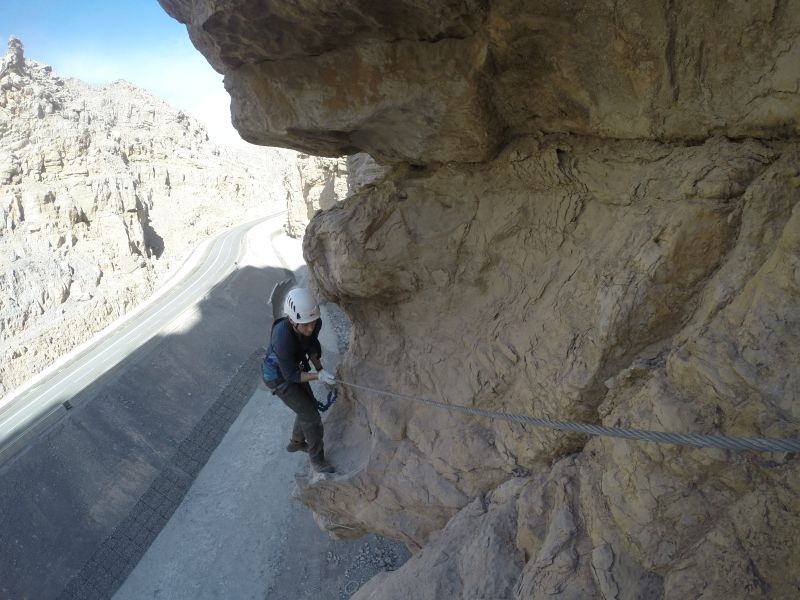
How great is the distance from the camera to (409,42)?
3285 mm

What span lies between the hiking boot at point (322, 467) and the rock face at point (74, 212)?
698 inches

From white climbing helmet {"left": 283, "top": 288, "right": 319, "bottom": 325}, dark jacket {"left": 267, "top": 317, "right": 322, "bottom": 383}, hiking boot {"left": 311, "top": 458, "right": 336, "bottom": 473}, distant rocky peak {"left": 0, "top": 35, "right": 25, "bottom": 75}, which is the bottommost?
hiking boot {"left": 311, "top": 458, "right": 336, "bottom": 473}

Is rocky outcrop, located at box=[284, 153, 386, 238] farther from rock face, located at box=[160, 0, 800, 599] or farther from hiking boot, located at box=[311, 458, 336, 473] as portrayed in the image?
hiking boot, located at box=[311, 458, 336, 473]

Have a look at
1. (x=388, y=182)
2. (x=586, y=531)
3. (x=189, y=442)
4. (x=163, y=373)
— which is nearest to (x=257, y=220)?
(x=163, y=373)

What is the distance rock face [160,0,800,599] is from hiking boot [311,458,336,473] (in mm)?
391

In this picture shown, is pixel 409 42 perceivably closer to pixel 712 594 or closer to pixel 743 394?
pixel 743 394

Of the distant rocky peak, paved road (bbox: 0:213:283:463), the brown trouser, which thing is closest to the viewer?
the brown trouser

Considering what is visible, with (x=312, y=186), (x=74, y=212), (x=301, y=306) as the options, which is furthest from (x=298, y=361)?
(x=74, y=212)

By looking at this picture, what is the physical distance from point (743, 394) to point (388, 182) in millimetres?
3524

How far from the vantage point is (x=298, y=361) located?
189 inches

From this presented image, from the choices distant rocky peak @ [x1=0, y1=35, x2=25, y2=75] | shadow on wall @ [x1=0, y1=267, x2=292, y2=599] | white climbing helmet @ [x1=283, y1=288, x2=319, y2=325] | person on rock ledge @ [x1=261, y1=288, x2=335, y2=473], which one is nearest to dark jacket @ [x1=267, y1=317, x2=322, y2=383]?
person on rock ledge @ [x1=261, y1=288, x2=335, y2=473]

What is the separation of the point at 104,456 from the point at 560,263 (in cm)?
1320

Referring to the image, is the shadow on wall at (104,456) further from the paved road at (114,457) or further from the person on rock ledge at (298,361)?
the person on rock ledge at (298,361)

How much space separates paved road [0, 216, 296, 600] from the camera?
998cm
